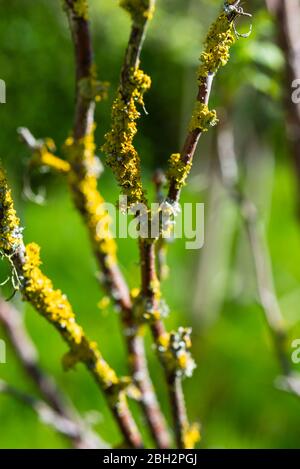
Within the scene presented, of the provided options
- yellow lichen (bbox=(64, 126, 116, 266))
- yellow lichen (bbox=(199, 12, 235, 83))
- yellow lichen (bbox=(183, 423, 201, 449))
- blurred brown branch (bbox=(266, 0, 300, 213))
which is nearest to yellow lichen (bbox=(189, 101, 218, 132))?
yellow lichen (bbox=(199, 12, 235, 83))

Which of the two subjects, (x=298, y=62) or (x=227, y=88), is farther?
(x=227, y=88)

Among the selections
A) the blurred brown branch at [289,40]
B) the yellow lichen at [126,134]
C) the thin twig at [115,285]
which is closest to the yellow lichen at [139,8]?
the yellow lichen at [126,134]

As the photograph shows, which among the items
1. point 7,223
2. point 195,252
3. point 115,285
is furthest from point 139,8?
point 195,252

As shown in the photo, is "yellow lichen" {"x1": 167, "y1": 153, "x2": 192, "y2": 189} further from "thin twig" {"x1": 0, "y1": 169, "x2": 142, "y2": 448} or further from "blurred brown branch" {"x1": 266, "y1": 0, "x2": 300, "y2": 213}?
"blurred brown branch" {"x1": 266, "y1": 0, "x2": 300, "y2": 213}

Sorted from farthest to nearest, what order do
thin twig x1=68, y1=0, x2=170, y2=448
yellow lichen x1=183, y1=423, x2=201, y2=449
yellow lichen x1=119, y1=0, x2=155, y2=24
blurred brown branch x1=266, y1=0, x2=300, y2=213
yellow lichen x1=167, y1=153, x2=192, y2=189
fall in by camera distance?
blurred brown branch x1=266, y1=0, x2=300, y2=213 → yellow lichen x1=183, y1=423, x2=201, y2=449 → thin twig x1=68, y1=0, x2=170, y2=448 → yellow lichen x1=167, y1=153, x2=192, y2=189 → yellow lichen x1=119, y1=0, x2=155, y2=24

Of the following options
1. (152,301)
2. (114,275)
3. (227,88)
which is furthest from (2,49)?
(152,301)

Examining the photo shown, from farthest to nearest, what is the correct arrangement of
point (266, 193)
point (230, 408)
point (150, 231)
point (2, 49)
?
1. point (266, 193)
2. point (2, 49)
3. point (230, 408)
4. point (150, 231)
